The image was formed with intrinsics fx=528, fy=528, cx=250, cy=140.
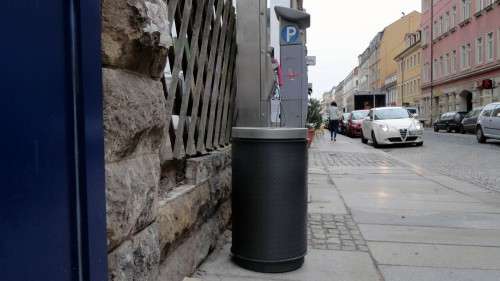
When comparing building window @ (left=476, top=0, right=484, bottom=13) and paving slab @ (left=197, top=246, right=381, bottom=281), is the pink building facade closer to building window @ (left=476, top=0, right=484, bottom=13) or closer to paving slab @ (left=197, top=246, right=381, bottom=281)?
building window @ (left=476, top=0, right=484, bottom=13)

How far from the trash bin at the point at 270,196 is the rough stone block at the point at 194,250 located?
28cm

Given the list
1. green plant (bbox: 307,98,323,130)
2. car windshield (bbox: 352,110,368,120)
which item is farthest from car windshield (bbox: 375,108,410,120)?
car windshield (bbox: 352,110,368,120)

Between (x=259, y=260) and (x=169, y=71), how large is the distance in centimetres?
148

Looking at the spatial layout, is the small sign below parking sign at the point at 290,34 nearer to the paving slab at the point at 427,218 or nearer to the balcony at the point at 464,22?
the paving slab at the point at 427,218

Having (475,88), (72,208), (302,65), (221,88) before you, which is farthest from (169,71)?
(475,88)

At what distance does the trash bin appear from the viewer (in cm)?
364

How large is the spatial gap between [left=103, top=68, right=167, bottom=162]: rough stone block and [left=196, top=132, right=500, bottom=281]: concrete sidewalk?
1.59 m

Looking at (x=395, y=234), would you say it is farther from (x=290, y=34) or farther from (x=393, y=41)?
(x=393, y=41)

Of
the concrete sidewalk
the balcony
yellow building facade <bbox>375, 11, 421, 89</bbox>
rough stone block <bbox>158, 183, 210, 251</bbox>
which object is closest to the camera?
rough stone block <bbox>158, 183, 210, 251</bbox>

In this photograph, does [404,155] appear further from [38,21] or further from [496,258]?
[38,21]

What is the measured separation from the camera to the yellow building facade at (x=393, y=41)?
272ft

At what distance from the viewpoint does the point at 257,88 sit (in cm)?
537

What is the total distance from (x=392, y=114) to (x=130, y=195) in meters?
19.9

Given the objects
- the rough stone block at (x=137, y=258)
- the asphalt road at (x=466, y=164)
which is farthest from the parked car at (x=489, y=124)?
the rough stone block at (x=137, y=258)
